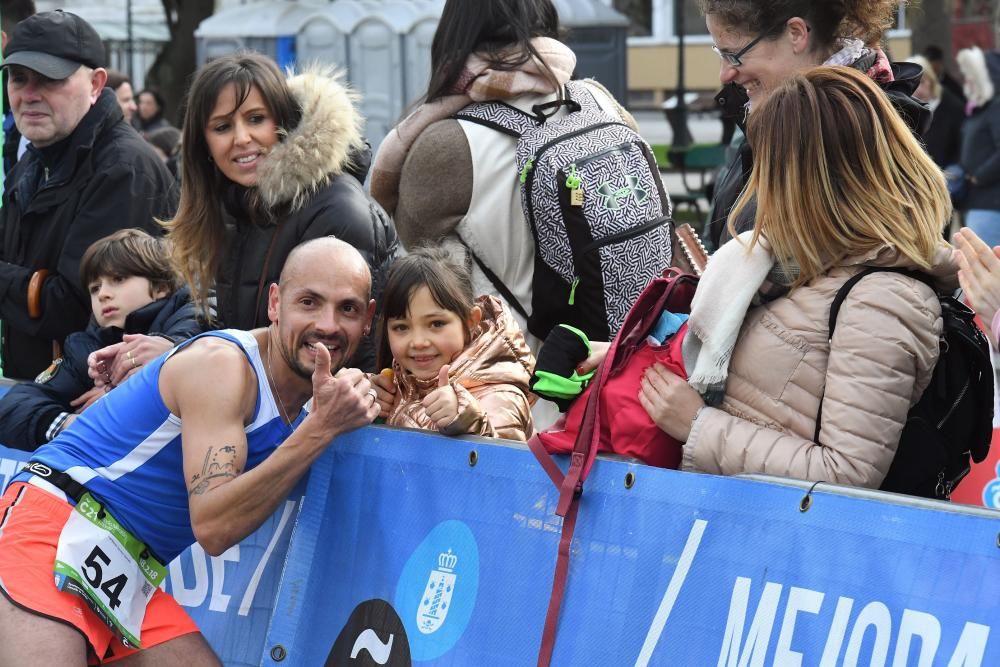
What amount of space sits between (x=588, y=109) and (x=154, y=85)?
17.1 meters

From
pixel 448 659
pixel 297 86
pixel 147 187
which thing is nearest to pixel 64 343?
pixel 147 187

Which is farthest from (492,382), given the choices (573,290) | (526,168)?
(526,168)

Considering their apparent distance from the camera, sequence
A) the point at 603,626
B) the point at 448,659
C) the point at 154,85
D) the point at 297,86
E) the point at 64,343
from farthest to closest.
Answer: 1. the point at 154,85
2. the point at 64,343
3. the point at 297,86
4. the point at 448,659
5. the point at 603,626

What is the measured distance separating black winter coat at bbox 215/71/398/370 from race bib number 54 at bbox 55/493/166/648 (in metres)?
1.01

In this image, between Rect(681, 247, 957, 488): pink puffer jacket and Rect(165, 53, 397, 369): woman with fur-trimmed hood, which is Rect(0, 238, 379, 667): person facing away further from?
Rect(681, 247, 957, 488): pink puffer jacket

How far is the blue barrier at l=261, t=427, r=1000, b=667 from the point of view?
3057 mm

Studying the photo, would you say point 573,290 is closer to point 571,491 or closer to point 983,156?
point 571,491

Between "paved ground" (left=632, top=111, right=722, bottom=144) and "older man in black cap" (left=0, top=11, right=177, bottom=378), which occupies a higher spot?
"older man in black cap" (left=0, top=11, right=177, bottom=378)

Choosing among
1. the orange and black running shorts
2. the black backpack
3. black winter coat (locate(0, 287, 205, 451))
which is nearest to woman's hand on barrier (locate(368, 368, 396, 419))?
the orange and black running shorts

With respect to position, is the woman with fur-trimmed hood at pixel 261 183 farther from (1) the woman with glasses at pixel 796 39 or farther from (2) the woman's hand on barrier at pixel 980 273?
(2) the woman's hand on barrier at pixel 980 273

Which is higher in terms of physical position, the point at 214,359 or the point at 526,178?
the point at 526,178

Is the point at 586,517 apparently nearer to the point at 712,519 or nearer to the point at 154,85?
the point at 712,519

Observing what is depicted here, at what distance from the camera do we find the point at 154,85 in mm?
21297

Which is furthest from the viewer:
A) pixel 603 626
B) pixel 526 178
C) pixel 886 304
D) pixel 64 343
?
pixel 64 343
